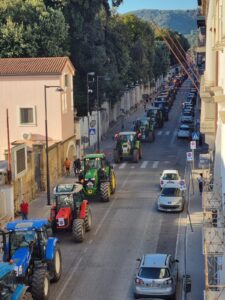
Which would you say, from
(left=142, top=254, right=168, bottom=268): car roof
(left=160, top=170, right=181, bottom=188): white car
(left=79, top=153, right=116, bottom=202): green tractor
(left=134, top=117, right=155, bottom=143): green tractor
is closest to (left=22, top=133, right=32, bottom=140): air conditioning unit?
(left=79, top=153, right=116, bottom=202): green tractor

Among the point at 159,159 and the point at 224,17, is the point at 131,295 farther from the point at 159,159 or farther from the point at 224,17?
Result: the point at 159,159

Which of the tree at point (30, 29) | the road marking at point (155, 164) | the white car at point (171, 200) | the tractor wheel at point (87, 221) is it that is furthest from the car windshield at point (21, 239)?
the tree at point (30, 29)

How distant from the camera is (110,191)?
35.3 meters

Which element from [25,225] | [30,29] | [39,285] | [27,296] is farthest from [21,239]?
[30,29]

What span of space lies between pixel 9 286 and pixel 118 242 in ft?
35.7

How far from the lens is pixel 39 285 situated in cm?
1886

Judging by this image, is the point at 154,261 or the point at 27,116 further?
the point at 27,116

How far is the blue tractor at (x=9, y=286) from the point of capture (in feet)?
52.0

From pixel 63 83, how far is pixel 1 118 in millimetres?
5182

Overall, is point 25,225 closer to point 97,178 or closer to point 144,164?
point 97,178

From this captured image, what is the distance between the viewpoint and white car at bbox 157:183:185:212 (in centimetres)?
3170

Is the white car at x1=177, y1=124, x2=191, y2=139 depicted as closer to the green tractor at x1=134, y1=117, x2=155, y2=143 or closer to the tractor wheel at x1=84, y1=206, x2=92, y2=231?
the green tractor at x1=134, y1=117, x2=155, y2=143

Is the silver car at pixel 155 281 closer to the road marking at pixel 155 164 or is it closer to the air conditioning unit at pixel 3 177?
the air conditioning unit at pixel 3 177

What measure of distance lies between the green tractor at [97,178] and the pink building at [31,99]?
7.10 metres
